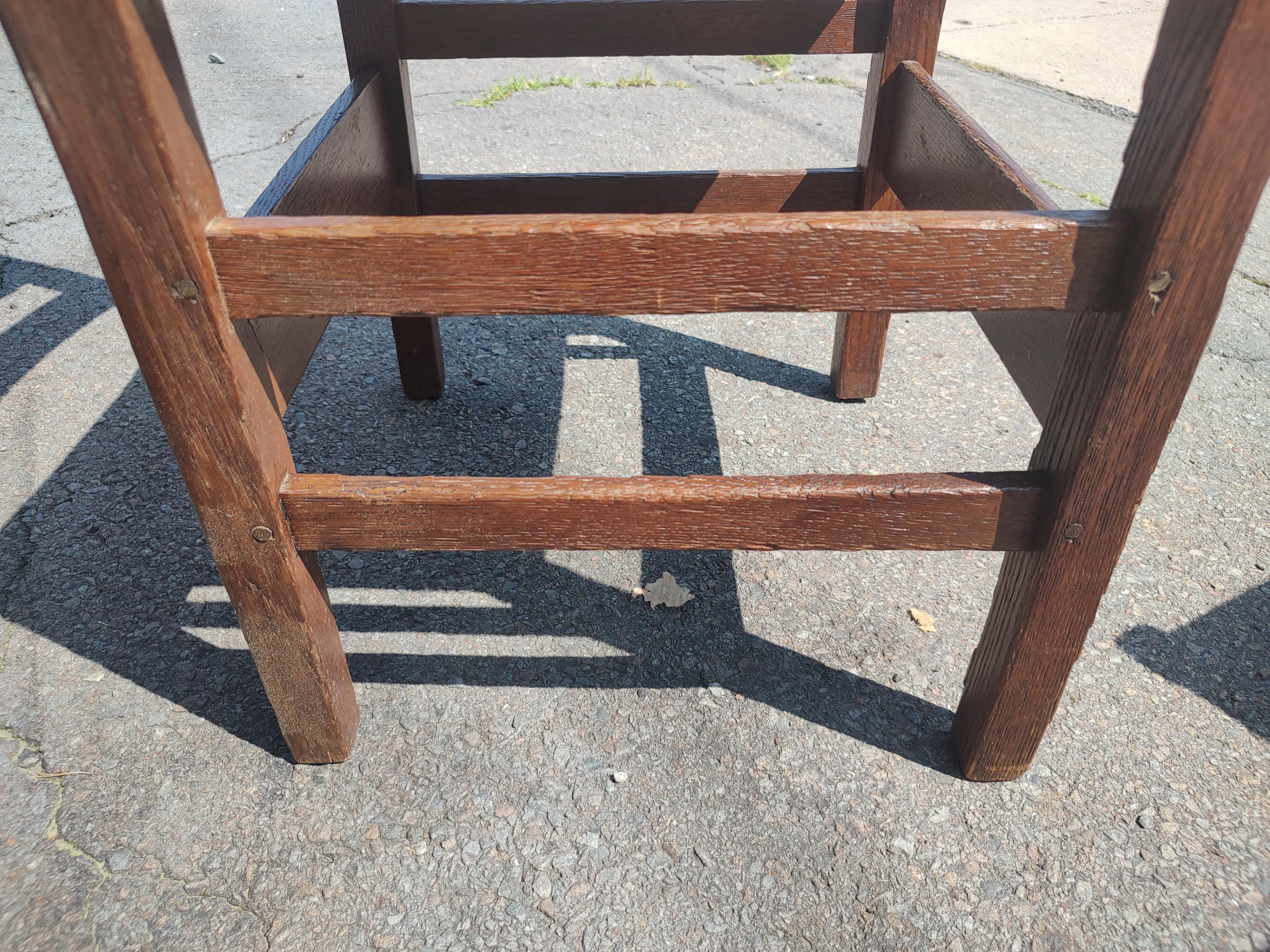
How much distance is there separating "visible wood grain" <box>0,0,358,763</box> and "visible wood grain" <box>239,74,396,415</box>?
11cm

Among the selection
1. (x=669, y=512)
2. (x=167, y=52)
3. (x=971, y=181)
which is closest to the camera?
(x=167, y=52)

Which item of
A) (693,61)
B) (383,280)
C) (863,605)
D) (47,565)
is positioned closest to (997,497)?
(863,605)

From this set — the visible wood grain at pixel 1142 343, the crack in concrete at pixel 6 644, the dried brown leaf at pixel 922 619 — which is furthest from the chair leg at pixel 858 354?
the crack in concrete at pixel 6 644

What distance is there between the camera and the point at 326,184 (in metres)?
1.53

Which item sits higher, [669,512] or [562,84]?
[669,512]

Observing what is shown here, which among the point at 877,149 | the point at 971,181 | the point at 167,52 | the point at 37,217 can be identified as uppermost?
the point at 167,52

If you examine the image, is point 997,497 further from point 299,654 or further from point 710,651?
point 299,654

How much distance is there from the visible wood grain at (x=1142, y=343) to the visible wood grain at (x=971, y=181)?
0.35 ft

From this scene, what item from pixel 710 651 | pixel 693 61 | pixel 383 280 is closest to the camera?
pixel 383 280

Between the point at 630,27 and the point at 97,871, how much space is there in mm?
1900

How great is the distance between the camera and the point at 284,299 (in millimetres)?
1063

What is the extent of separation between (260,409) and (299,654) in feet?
1.39

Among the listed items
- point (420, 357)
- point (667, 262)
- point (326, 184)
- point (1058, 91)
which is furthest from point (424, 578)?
point (1058, 91)

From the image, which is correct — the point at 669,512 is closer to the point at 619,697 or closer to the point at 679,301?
the point at 679,301
